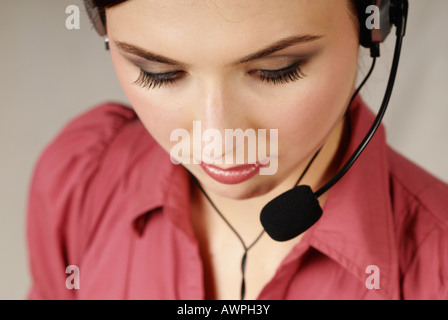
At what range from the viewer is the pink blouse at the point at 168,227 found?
0.85 m

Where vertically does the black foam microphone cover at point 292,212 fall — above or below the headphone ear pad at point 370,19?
below

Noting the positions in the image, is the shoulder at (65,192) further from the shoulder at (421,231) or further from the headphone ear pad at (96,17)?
the shoulder at (421,231)

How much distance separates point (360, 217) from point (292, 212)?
174mm

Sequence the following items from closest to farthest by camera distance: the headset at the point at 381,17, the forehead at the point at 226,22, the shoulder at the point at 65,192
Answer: the forehead at the point at 226,22
the headset at the point at 381,17
the shoulder at the point at 65,192

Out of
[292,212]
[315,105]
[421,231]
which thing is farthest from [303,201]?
[421,231]

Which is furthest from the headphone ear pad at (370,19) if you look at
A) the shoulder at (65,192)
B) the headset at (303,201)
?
the shoulder at (65,192)

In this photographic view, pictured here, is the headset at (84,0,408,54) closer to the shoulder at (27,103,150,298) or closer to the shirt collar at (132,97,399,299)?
the shirt collar at (132,97,399,299)

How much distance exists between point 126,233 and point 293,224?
15.4 inches

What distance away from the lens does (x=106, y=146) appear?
1132 millimetres

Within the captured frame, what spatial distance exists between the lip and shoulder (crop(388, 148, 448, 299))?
0.26m

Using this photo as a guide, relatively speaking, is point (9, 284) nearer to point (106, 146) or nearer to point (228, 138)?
point (106, 146)

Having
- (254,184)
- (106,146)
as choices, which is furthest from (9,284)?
(254,184)

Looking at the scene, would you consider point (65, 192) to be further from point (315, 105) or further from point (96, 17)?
point (315, 105)

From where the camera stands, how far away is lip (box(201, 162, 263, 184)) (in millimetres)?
773
